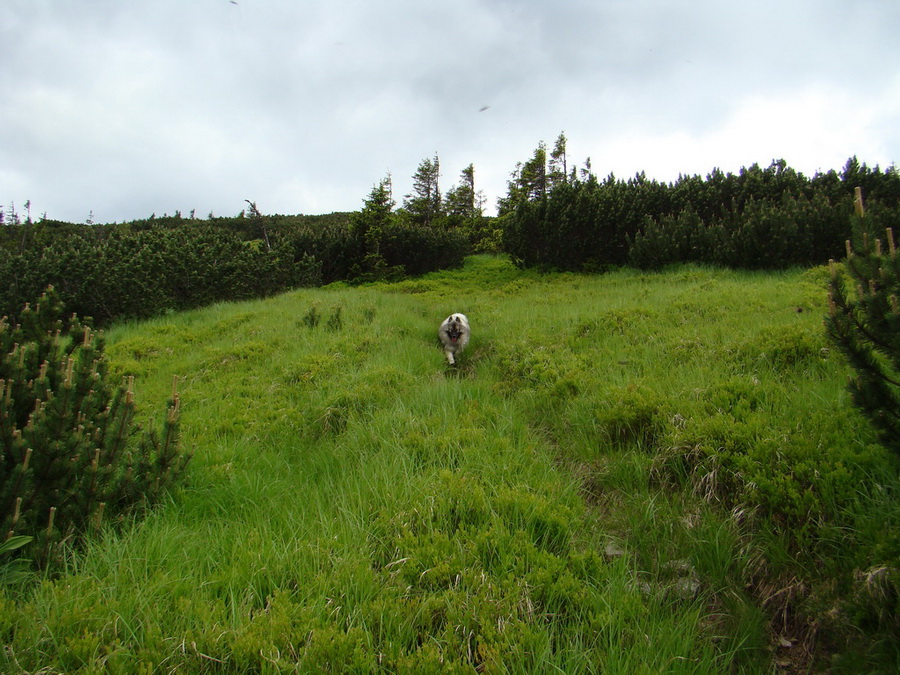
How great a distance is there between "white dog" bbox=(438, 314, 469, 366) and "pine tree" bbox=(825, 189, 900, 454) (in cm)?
512

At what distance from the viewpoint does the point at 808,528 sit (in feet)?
8.05

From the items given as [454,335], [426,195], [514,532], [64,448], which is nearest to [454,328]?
[454,335]

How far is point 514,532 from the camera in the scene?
259 cm

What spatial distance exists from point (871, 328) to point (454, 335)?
5.53 meters

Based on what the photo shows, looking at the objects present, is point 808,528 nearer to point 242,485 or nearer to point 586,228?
point 242,485

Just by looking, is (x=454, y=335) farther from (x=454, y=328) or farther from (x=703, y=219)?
(x=703, y=219)

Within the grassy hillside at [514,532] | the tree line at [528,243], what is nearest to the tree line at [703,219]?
the tree line at [528,243]

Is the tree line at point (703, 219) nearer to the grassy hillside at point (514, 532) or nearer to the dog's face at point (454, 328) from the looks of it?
the grassy hillside at point (514, 532)

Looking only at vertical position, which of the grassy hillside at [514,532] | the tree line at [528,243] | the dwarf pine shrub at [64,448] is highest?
the tree line at [528,243]

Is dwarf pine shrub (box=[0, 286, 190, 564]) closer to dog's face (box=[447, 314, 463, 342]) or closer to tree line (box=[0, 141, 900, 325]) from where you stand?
dog's face (box=[447, 314, 463, 342])

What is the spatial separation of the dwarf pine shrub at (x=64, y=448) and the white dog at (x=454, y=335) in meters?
4.65

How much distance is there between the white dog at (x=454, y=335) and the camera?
7.29 meters

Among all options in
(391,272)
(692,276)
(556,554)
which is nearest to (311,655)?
(556,554)

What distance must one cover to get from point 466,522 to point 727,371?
3149 millimetres
